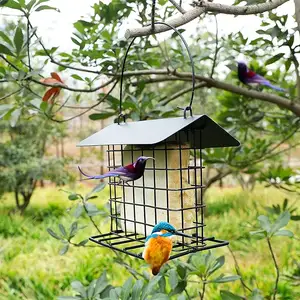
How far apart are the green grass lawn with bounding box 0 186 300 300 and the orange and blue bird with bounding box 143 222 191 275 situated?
3.47 ft

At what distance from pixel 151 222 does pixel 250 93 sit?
94 centimetres

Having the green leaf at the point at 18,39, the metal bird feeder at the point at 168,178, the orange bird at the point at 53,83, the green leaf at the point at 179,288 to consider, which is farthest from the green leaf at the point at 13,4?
the green leaf at the point at 179,288

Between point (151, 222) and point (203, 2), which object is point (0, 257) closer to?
point (151, 222)

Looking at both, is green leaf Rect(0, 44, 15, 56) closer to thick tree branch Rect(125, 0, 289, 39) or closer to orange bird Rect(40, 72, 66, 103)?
orange bird Rect(40, 72, 66, 103)

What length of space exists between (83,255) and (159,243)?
2827 millimetres

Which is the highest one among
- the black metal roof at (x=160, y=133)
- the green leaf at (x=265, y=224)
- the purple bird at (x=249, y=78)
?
the purple bird at (x=249, y=78)

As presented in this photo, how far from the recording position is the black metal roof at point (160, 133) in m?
0.94

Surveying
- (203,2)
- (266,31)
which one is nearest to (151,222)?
(203,2)

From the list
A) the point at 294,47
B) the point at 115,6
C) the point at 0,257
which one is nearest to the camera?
the point at 294,47

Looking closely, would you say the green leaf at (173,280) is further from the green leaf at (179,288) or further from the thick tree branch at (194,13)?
the thick tree branch at (194,13)

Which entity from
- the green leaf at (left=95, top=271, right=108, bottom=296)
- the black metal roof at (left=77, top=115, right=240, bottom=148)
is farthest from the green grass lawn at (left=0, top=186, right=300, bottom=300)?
the black metal roof at (left=77, top=115, right=240, bottom=148)

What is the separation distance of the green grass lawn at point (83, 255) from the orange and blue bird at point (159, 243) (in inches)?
41.6

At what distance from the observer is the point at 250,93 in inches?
75.0

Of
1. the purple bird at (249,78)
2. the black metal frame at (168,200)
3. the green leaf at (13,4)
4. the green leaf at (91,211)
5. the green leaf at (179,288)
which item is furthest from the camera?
the purple bird at (249,78)
